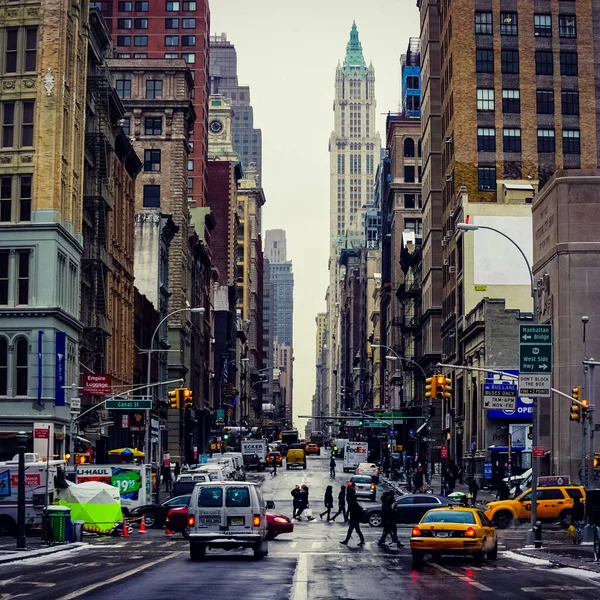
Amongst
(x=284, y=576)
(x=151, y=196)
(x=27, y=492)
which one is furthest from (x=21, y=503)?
(x=151, y=196)

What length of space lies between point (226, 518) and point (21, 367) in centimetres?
3116

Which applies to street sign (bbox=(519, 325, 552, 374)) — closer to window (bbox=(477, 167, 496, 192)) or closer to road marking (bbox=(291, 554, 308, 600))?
road marking (bbox=(291, 554, 308, 600))

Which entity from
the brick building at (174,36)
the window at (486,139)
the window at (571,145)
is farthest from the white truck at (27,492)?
the brick building at (174,36)

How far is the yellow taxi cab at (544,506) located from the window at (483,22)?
60875 mm

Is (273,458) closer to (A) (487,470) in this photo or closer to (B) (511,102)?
(A) (487,470)

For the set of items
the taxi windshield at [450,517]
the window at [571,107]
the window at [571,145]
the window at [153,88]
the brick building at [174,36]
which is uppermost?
the brick building at [174,36]

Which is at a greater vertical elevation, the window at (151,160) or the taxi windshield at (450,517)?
the window at (151,160)

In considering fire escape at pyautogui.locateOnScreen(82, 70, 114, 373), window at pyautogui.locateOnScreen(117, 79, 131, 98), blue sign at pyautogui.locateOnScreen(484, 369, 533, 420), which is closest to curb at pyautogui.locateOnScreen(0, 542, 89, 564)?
fire escape at pyautogui.locateOnScreen(82, 70, 114, 373)

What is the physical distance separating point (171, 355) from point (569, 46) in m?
46.4

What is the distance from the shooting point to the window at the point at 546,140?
337 feet

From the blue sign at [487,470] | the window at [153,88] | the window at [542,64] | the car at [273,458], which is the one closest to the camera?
the blue sign at [487,470]

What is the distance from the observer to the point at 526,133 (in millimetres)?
102625

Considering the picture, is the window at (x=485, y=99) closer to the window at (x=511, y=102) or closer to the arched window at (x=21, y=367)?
the window at (x=511, y=102)

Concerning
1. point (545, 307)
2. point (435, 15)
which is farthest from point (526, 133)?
point (545, 307)
